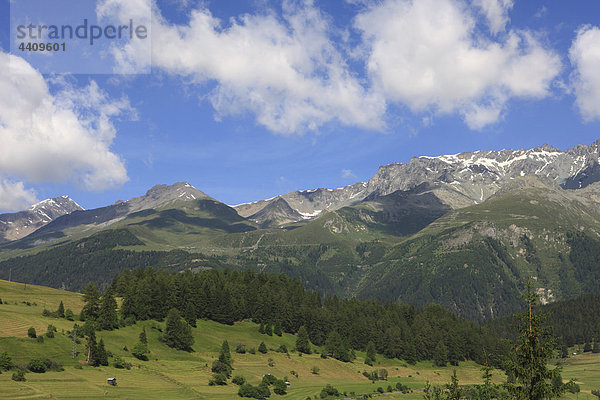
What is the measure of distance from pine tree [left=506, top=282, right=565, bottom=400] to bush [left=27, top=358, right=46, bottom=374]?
3355 inches

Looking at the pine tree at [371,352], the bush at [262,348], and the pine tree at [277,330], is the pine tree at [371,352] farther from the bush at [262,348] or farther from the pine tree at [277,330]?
the bush at [262,348]

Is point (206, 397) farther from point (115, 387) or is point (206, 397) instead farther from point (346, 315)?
point (346, 315)

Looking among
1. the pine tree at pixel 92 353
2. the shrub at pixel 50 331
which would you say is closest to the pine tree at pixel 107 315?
the shrub at pixel 50 331

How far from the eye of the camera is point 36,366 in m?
88.2

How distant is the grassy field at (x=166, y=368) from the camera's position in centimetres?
8638

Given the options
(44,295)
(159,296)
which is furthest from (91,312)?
(44,295)

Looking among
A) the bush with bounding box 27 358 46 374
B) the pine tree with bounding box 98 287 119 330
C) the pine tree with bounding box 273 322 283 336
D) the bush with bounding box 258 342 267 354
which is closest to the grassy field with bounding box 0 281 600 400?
the bush with bounding box 258 342 267 354

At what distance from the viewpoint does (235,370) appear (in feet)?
398

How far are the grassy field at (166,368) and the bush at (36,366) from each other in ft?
5.23

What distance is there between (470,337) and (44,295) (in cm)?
15886

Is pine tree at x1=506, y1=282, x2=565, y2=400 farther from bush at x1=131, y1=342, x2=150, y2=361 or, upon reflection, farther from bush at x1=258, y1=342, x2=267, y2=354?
bush at x1=258, y1=342, x2=267, y2=354

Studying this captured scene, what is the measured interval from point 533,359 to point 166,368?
9543cm

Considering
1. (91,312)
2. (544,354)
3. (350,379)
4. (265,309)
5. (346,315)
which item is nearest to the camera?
(544,354)

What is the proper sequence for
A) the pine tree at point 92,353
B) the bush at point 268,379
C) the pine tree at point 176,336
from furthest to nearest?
the pine tree at point 176,336, the bush at point 268,379, the pine tree at point 92,353
